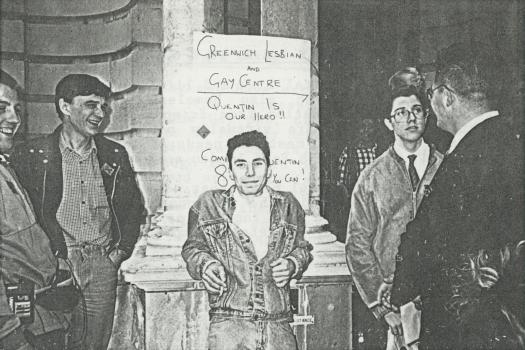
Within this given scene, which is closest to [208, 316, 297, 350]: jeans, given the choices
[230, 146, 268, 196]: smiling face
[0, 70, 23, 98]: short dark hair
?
[230, 146, 268, 196]: smiling face

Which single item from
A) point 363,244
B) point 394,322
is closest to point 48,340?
point 363,244

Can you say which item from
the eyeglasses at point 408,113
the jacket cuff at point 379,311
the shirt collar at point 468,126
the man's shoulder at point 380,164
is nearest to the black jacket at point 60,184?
the man's shoulder at point 380,164

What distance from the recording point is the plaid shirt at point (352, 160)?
10.9ft

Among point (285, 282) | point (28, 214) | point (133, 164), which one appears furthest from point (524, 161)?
point (28, 214)

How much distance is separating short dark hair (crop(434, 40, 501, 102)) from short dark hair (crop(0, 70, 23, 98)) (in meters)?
1.98

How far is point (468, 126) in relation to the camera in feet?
10.7

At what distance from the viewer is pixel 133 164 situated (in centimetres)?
307

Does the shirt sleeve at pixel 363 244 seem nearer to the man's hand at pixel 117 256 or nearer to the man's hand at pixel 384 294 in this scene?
the man's hand at pixel 384 294

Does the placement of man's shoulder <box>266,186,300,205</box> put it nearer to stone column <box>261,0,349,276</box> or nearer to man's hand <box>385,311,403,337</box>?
stone column <box>261,0,349,276</box>

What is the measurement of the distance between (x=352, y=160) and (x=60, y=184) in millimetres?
1400

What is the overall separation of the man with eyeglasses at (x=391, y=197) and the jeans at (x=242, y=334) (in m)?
0.51

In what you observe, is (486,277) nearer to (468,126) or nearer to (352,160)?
(468,126)

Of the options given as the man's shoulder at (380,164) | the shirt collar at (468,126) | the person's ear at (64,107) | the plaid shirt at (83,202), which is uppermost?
the person's ear at (64,107)

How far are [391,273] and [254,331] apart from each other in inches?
29.2
